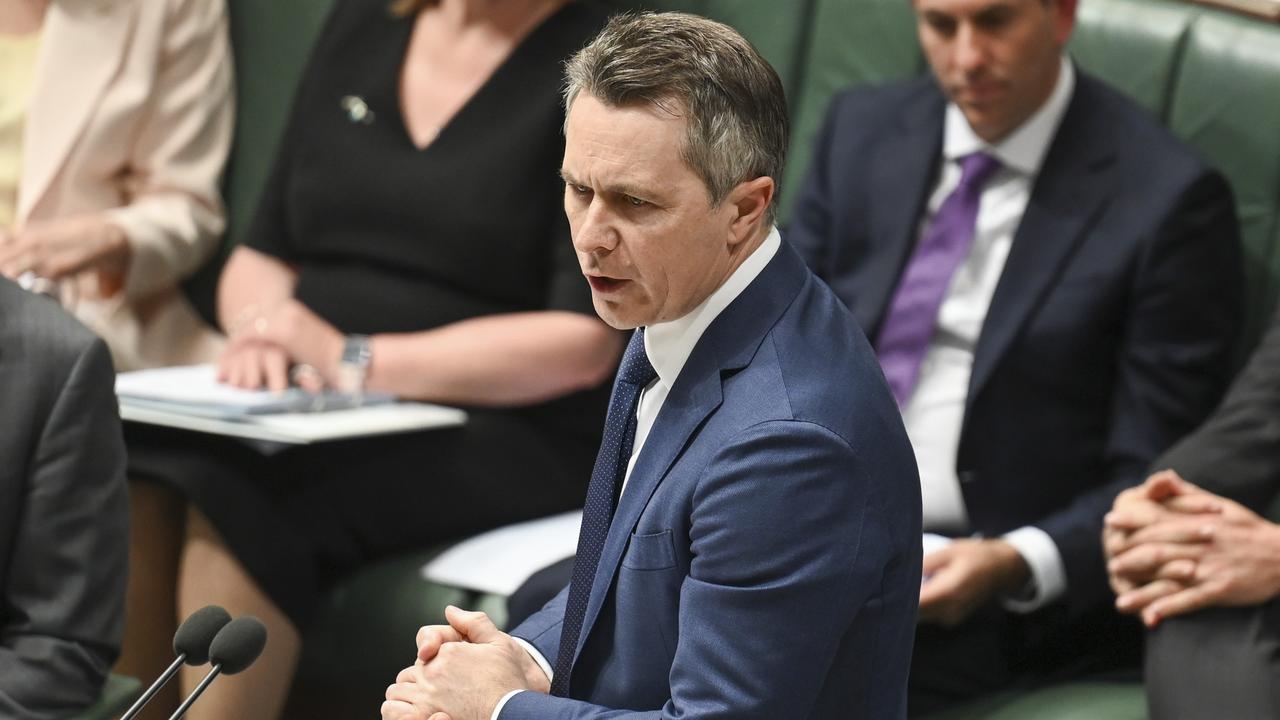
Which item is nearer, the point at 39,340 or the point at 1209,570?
the point at 39,340

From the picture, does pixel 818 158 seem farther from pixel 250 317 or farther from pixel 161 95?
pixel 161 95

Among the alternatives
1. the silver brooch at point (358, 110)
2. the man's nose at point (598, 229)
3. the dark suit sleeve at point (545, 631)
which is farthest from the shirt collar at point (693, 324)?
the silver brooch at point (358, 110)

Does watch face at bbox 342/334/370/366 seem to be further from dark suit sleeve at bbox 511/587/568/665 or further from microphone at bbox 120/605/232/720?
microphone at bbox 120/605/232/720

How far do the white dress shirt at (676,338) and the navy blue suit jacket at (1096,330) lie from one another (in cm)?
98

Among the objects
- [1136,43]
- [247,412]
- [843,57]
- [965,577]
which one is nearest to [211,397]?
[247,412]

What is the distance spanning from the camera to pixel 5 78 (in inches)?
121

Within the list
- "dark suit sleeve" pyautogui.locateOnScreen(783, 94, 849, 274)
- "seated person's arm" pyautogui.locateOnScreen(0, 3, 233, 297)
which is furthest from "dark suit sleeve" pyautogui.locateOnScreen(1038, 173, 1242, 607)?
"seated person's arm" pyautogui.locateOnScreen(0, 3, 233, 297)

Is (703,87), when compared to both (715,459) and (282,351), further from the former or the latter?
(282,351)

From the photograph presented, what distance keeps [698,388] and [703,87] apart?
261 mm

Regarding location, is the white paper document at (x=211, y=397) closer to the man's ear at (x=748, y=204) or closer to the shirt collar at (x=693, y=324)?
the shirt collar at (x=693, y=324)

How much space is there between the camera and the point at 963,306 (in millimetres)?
2604

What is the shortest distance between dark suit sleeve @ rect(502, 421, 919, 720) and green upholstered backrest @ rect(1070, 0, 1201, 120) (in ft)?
5.17

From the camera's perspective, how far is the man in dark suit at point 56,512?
1.79 m

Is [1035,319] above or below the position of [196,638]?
below
